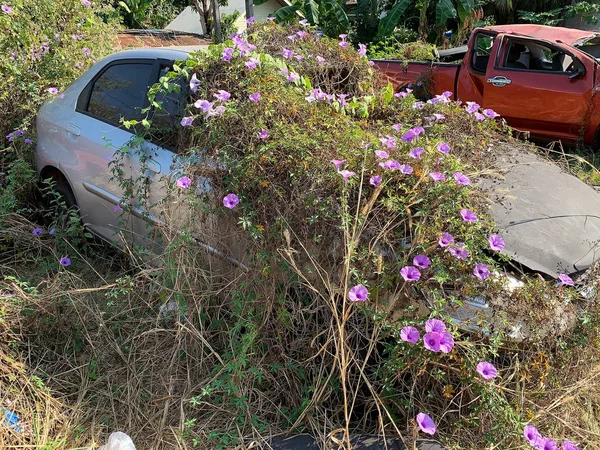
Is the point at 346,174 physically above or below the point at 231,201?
above

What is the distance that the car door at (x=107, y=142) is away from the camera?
12.2 feet

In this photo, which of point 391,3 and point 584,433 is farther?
point 391,3

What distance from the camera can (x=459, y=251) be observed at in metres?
2.29

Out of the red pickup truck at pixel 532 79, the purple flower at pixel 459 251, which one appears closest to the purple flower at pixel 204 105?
the purple flower at pixel 459 251

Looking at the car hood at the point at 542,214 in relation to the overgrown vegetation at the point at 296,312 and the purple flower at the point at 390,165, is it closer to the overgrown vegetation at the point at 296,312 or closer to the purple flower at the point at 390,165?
the overgrown vegetation at the point at 296,312

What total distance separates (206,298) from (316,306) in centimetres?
64

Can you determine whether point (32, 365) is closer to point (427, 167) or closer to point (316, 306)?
point (316, 306)

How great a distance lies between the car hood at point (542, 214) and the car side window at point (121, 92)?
246 centimetres

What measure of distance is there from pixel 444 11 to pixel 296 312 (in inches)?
492

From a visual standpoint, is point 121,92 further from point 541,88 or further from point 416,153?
point 541,88

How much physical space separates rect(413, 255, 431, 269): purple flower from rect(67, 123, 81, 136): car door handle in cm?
298

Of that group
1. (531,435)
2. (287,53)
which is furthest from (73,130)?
(531,435)

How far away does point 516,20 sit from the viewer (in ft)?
58.0

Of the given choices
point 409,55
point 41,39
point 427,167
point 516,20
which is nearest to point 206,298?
point 427,167
